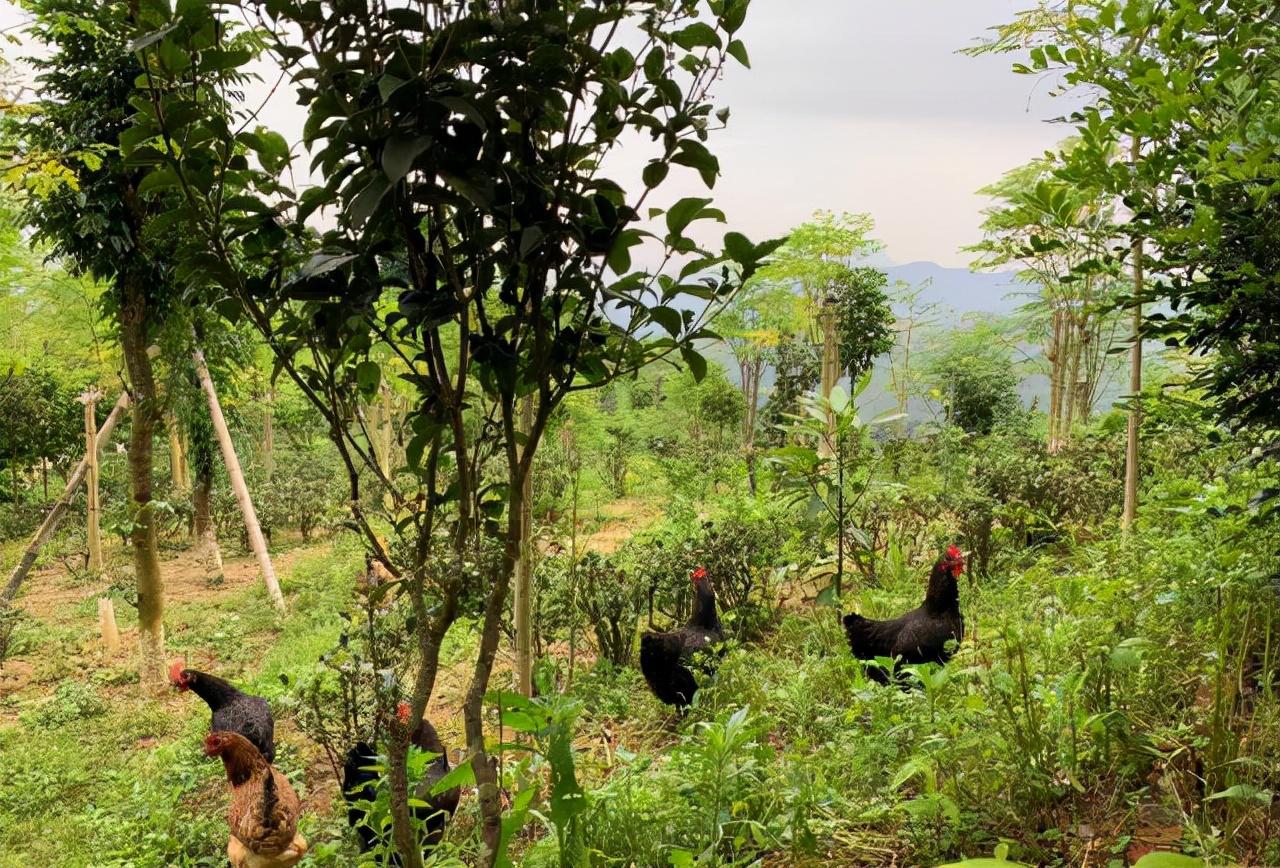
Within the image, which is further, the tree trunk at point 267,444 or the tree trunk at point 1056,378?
the tree trunk at point 267,444

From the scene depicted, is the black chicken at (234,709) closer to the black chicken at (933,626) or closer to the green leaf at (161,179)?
the black chicken at (933,626)

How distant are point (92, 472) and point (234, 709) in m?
5.87

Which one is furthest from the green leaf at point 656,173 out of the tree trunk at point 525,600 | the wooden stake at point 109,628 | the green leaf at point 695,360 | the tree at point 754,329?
the tree at point 754,329

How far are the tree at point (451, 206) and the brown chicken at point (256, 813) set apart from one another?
1.24 m

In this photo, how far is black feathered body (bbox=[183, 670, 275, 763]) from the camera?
3.86 m

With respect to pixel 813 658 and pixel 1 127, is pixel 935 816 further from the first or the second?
pixel 1 127

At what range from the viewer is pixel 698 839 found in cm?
214

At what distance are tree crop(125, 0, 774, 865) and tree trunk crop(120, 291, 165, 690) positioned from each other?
465 centimetres

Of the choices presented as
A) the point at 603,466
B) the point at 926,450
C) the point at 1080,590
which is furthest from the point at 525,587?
the point at 603,466

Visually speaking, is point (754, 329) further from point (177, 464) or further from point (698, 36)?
point (698, 36)

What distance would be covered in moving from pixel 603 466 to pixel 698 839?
44.0 feet

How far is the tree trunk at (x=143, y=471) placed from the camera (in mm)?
5367

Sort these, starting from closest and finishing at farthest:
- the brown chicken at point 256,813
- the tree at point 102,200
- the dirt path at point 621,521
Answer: the brown chicken at point 256,813, the tree at point 102,200, the dirt path at point 621,521

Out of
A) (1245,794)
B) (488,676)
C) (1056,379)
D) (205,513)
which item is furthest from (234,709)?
(1056,379)
